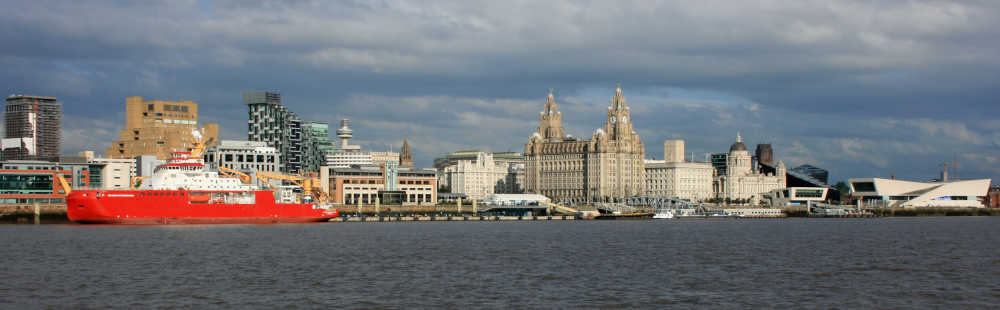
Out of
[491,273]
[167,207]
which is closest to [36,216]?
[167,207]

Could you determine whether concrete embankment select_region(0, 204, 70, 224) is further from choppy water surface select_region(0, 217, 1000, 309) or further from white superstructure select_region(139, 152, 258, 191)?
choppy water surface select_region(0, 217, 1000, 309)

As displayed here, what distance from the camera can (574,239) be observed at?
10081 cm

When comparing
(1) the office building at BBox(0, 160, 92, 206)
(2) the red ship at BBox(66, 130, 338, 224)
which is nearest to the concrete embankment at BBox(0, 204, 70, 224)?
(2) the red ship at BBox(66, 130, 338, 224)

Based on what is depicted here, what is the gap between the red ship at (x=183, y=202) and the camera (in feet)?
397

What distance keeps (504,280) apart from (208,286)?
55.0 ft

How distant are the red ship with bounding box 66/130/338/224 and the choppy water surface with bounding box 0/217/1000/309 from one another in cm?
2448

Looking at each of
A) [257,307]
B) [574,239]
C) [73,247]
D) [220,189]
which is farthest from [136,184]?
[257,307]

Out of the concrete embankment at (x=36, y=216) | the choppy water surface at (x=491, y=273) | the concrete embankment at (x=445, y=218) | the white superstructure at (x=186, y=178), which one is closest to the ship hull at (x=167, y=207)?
the white superstructure at (x=186, y=178)

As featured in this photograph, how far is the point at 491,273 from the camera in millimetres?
60906

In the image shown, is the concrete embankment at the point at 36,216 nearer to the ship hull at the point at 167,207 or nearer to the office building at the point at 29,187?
the ship hull at the point at 167,207

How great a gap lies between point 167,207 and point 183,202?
209cm

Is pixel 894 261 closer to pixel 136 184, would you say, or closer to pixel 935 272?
pixel 935 272

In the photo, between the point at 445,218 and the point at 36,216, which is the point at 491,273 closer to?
the point at 36,216

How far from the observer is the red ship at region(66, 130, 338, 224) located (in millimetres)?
120875
